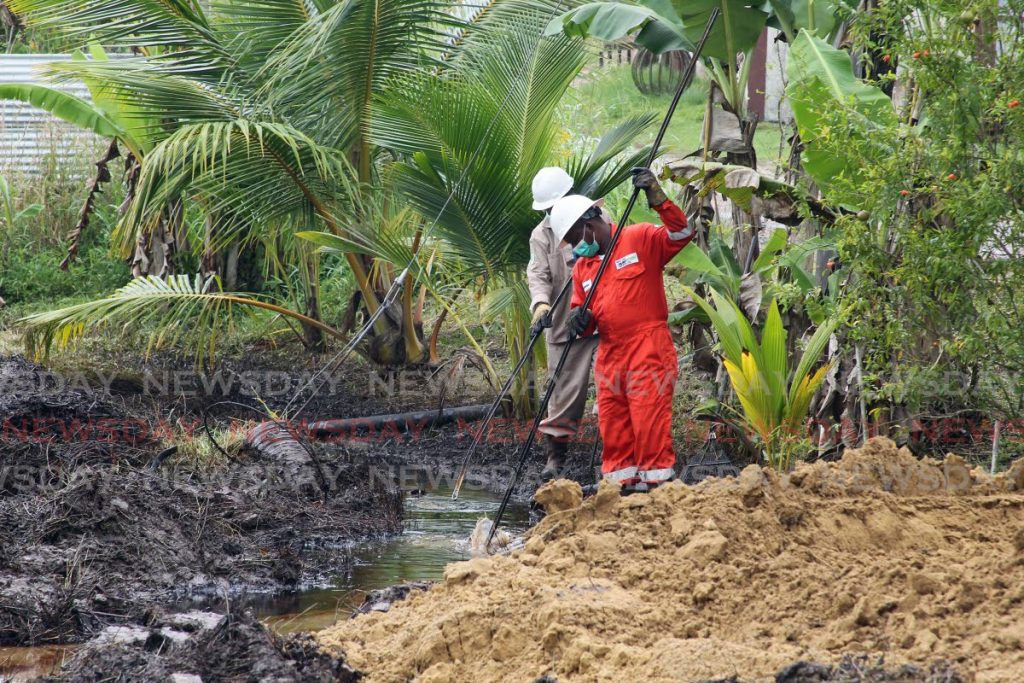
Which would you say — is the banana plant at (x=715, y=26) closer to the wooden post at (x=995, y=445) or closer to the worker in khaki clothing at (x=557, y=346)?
the worker in khaki clothing at (x=557, y=346)

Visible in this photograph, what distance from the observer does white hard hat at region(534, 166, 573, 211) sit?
283 inches

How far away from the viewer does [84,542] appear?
575 cm

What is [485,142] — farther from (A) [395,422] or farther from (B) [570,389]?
(A) [395,422]

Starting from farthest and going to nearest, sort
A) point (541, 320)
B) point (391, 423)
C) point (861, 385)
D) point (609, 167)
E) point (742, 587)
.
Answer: point (391, 423)
point (609, 167)
point (541, 320)
point (861, 385)
point (742, 587)

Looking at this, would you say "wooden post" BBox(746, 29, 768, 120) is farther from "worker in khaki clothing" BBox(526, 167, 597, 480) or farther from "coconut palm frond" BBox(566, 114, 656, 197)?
"worker in khaki clothing" BBox(526, 167, 597, 480)

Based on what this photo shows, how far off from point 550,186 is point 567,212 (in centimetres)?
63

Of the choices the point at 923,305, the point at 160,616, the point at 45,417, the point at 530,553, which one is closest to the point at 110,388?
the point at 45,417

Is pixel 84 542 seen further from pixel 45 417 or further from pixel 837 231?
pixel 837 231

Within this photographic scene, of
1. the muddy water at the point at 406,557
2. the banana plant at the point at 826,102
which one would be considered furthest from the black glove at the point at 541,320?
the banana plant at the point at 826,102

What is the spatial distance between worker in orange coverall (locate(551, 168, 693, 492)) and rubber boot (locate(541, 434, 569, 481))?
1132mm

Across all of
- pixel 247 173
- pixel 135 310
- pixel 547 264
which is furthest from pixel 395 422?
pixel 547 264

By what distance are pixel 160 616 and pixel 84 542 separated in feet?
3.48

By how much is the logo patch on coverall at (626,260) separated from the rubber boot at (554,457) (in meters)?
1.67

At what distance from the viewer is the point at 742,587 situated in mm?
4254
